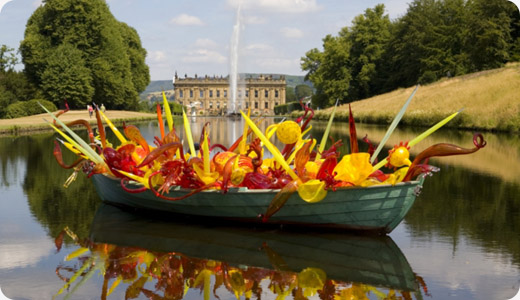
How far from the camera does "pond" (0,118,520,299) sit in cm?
486

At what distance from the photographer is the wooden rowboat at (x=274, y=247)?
537 centimetres

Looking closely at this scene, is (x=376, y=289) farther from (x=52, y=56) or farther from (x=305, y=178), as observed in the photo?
(x=52, y=56)

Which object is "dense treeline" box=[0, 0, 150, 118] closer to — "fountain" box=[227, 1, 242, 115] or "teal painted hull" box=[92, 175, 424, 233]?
"fountain" box=[227, 1, 242, 115]

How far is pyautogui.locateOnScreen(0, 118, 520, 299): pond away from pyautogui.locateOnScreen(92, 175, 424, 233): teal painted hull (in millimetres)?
156

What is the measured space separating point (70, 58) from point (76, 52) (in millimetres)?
1104

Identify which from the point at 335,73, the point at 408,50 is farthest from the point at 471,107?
the point at 335,73

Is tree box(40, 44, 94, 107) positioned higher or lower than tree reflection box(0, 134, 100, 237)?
higher

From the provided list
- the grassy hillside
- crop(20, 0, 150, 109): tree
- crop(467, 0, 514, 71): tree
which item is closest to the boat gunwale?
the grassy hillside

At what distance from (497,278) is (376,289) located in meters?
1.10

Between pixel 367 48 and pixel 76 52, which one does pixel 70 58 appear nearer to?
pixel 76 52

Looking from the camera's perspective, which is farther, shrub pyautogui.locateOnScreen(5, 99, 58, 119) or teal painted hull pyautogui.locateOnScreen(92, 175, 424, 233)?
shrub pyautogui.locateOnScreen(5, 99, 58, 119)

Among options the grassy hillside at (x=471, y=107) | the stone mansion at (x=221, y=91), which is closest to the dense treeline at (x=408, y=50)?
the grassy hillside at (x=471, y=107)

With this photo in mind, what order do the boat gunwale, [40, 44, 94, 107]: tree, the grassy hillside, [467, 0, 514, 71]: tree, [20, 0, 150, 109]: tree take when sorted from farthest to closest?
[20, 0, 150, 109]: tree < [40, 44, 94, 107]: tree < [467, 0, 514, 71]: tree < the grassy hillside < the boat gunwale

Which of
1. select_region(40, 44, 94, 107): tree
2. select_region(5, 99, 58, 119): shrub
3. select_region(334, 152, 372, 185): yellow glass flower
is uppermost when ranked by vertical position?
select_region(40, 44, 94, 107): tree
